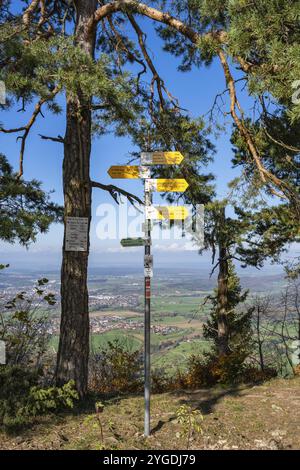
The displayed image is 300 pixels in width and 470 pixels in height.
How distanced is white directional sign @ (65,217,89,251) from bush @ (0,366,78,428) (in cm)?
185

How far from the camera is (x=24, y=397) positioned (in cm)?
545

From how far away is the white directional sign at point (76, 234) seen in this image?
6336 millimetres

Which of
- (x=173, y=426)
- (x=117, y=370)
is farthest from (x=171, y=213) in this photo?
(x=117, y=370)

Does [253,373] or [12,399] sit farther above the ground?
[12,399]

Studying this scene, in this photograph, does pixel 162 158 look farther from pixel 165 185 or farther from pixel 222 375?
pixel 222 375

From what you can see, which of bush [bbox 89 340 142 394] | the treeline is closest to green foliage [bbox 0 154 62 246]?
the treeline

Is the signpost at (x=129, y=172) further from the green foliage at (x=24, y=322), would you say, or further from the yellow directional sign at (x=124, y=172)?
the green foliage at (x=24, y=322)

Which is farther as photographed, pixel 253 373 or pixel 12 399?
pixel 253 373

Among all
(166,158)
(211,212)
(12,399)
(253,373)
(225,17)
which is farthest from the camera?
(253,373)

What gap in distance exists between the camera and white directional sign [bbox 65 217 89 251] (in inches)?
249

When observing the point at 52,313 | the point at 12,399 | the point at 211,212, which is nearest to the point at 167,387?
the point at 52,313

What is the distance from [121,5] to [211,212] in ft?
12.1

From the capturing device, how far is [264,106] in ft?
20.7
